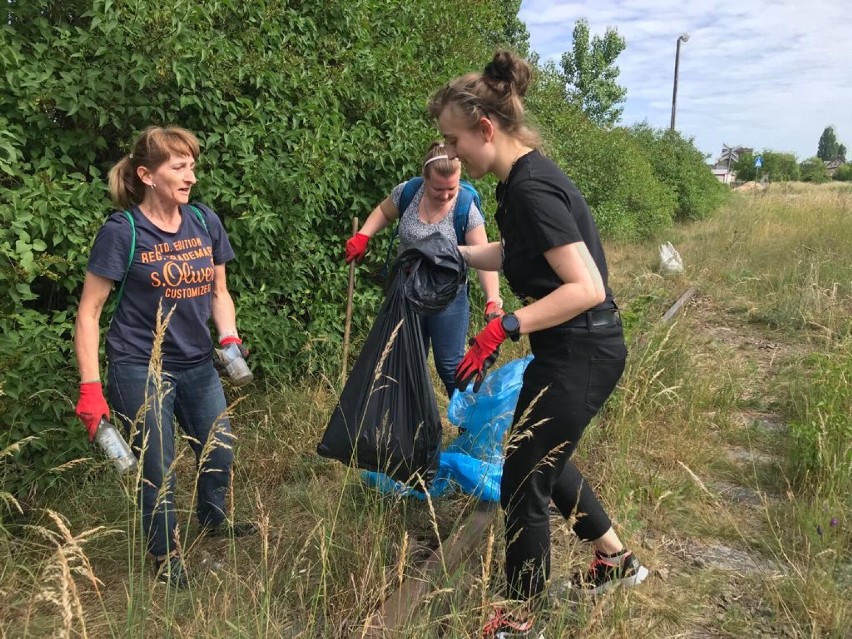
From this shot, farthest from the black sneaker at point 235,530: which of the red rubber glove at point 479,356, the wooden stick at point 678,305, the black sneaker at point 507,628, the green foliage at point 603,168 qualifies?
the green foliage at point 603,168

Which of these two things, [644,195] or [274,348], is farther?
[644,195]

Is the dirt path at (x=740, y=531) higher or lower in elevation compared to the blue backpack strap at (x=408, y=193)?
lower

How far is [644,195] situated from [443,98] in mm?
13318

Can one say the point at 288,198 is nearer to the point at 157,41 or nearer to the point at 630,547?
the point at 157,41

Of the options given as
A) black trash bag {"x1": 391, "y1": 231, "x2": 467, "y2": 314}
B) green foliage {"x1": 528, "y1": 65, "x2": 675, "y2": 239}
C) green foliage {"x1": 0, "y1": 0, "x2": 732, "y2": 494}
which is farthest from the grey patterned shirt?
green foliage {"x1": 528, "y1": 65, "x2": 675, "y2": 239}

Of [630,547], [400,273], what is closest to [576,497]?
[630,547]

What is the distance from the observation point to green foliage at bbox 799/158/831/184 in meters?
49.1

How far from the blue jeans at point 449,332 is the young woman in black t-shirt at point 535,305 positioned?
1239 millimetres

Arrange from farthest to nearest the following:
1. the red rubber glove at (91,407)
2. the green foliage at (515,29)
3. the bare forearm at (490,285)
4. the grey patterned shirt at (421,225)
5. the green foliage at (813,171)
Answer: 1. the green foliage at (813,171)
2. the green foliage at (515,29)
3. the bare forearm at (490,285)
4. the grey patterned shirt at (421,225)
5. the red rubber glove at (91,407)

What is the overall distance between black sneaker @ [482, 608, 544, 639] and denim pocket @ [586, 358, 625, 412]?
78 cm

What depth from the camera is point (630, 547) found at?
110 inches

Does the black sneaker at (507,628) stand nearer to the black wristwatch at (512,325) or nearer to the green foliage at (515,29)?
the black wristwatch at (512,325)

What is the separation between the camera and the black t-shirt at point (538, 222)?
6.12ft

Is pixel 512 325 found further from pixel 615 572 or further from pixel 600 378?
pixel 615 572
